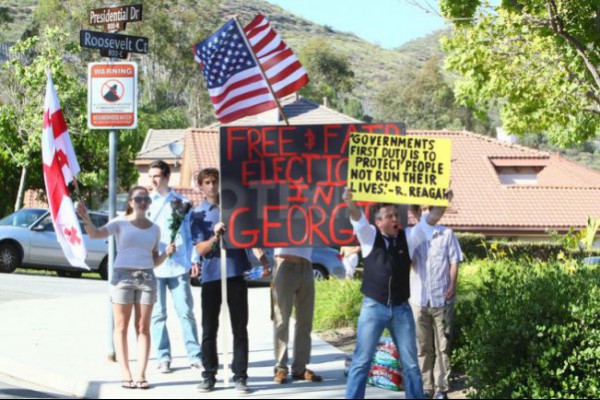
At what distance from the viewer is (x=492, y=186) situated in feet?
156

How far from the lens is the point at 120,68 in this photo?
1120 centimetres

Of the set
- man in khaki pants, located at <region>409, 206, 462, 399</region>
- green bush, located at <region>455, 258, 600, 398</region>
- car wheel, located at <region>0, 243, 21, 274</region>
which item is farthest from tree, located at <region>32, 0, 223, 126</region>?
green bush, located at <region>455, 258, 600, 398</region>

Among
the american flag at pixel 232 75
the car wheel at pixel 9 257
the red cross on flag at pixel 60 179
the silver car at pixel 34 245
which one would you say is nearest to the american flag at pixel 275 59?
the american flag at pixel 232 75

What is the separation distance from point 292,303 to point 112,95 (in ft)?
9.83

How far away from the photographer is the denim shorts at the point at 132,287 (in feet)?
31.2

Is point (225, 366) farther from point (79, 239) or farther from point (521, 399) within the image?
point (521, 399)

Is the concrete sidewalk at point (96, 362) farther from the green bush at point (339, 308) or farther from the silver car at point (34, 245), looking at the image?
the silver car at point (34, 245)

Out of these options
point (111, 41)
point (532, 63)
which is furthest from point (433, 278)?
point (532, 63)

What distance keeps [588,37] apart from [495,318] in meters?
9.71

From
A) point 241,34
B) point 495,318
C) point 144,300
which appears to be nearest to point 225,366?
point 144,300

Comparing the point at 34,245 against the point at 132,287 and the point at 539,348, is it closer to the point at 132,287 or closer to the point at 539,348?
the point at 132,287

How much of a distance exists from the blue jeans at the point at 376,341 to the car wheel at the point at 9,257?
17.5m

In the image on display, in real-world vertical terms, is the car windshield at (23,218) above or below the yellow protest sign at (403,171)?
below

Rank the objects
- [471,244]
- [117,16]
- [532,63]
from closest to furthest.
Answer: [117,16]
[532,63]
[471,244]
